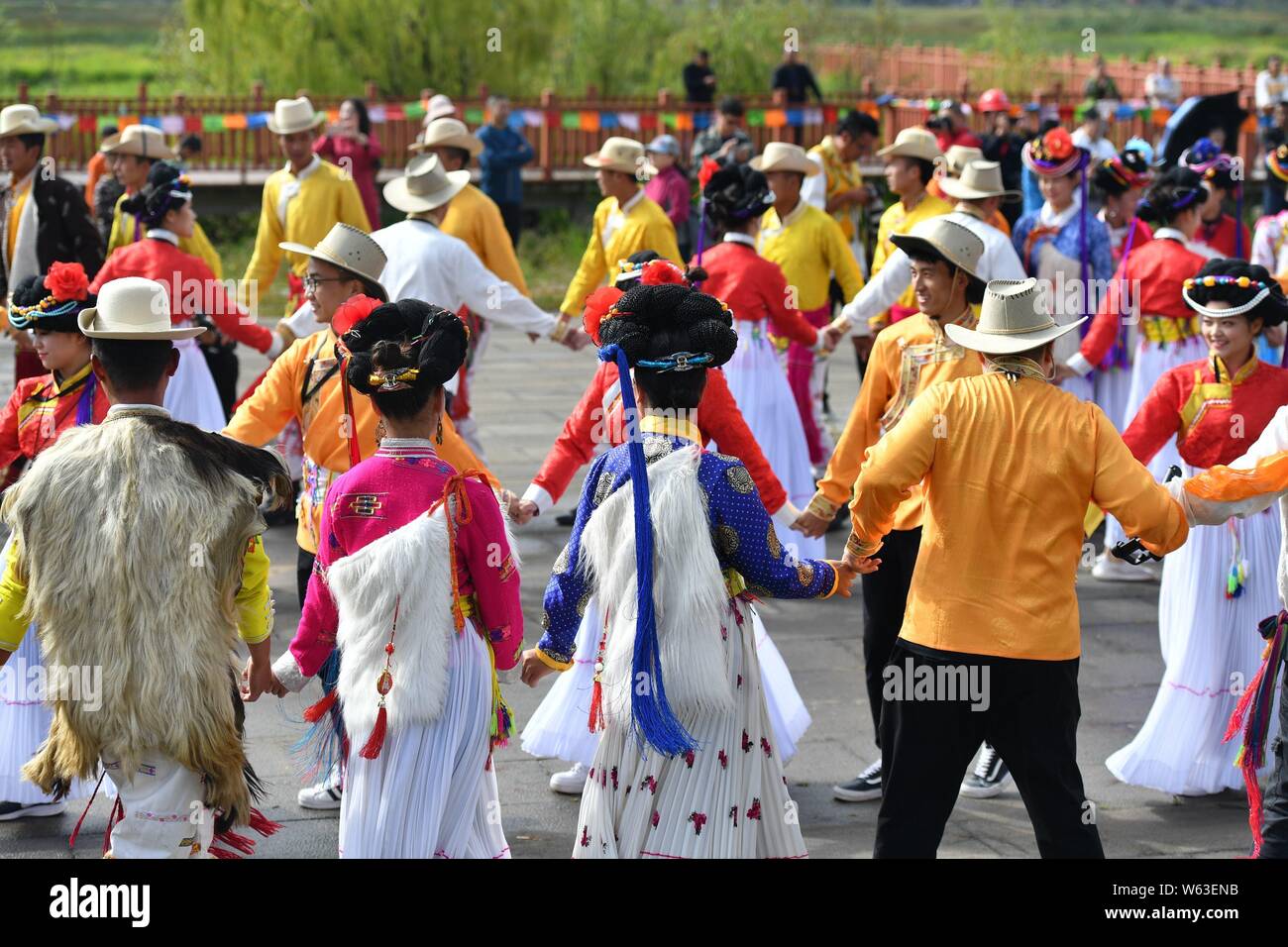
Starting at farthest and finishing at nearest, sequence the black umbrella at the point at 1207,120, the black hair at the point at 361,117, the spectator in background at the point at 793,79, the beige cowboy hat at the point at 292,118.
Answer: the spectator in background at the point at 793,79 → the black umbrella at the point at 1207,120 → the black hair at the point at 361,117 → the beige cowboy hat at the point at 292,118

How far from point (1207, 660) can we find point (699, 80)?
1735 centimetres

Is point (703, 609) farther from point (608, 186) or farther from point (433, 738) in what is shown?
point (608, 186)

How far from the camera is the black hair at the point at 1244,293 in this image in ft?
19.5

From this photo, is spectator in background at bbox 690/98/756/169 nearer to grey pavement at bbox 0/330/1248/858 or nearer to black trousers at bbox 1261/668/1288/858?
grey pavement at bbox 0/330/1248/858

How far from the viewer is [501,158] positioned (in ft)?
59.6

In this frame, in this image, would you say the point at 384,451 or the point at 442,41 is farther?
the point at 442,41

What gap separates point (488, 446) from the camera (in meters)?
11.8

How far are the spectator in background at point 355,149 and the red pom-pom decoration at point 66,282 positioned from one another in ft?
29.1

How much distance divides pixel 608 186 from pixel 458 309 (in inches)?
62.1

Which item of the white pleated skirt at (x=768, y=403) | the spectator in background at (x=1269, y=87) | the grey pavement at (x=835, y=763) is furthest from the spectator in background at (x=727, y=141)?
the spectator in background at (x=1269, y=87)

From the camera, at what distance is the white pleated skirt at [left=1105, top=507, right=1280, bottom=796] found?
606 cm

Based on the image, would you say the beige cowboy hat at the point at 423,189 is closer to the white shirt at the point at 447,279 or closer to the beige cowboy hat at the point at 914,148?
the white shirt at the point at 447,279

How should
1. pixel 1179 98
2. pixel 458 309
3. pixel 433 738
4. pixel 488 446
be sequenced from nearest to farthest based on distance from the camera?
pixel 433 738
pixel 458 309
pixel 488 446
pixel 1179 98
